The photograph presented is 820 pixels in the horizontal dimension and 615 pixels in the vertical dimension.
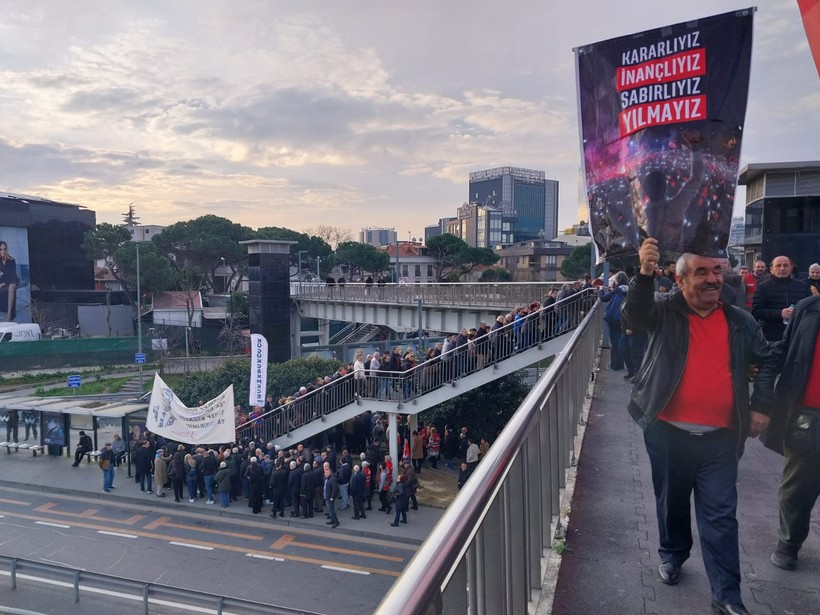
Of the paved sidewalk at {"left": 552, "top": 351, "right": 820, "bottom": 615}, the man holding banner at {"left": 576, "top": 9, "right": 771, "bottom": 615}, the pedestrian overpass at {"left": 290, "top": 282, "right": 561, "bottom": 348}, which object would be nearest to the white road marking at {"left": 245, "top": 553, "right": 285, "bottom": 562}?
the paved sidewalk at {"left": 552, "top": 351, "right": 820, "bottom": 615}

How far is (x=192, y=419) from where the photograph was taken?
1625 centimetres

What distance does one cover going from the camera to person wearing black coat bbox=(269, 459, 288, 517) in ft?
49.4

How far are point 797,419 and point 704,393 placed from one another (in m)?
0.67

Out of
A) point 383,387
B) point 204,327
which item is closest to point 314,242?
point 204,327

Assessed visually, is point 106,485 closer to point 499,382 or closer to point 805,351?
point 499,382

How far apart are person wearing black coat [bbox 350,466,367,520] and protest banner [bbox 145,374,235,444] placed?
3.68 metres

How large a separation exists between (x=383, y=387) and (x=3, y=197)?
51.5 meters

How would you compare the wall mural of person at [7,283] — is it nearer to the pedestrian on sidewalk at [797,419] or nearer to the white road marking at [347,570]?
the white road marking at [347,570]

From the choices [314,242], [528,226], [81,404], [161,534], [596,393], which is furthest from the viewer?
[528,226]

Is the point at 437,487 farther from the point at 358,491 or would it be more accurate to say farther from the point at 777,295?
the point at 777,295

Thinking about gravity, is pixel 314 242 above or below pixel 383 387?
above

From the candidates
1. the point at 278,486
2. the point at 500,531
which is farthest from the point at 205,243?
the point at 500,531

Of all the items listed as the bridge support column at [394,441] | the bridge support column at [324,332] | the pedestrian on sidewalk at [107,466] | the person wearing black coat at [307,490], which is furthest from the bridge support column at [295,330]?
the person wearing black coat at [307,490]

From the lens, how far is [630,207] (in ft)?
12.2
